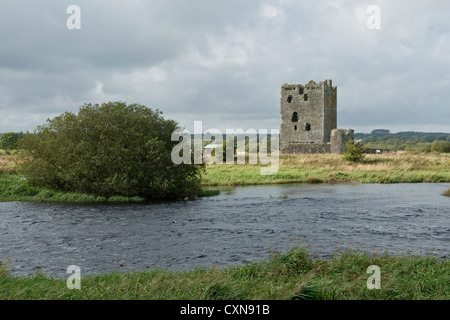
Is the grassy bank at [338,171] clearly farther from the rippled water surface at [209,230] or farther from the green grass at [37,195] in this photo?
the green grass at [37,195]

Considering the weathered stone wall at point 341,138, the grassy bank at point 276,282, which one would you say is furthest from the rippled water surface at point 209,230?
the weathered stone wall at point 341,138

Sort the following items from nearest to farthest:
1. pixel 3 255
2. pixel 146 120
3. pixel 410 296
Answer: pixel 410 296, pixel 3 255, pixel 146 120

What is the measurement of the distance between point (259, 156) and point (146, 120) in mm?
28398

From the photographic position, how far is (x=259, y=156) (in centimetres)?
5634

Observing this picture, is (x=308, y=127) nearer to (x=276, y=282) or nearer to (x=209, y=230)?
(x=209, y=230)

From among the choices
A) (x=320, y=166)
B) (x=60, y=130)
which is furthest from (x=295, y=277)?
(x=320, y=166)

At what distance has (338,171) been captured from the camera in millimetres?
42500

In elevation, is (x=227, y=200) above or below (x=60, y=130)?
below

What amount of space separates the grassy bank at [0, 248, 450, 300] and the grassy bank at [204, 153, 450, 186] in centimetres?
2663

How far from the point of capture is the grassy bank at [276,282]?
28.8 feet

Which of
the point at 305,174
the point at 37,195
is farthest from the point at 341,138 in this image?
the point at 37,195

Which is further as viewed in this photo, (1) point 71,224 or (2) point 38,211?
(2) point 38,211

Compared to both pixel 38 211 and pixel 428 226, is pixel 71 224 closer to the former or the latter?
pixel 38 211
